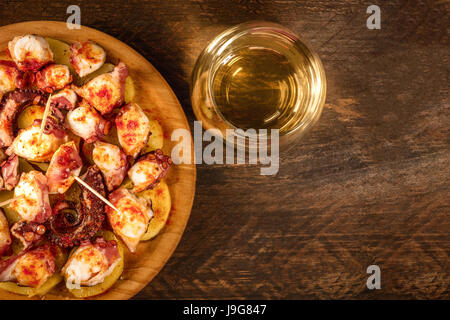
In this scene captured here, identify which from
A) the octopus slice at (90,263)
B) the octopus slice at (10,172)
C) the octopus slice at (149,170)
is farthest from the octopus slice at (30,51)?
the octopus slice at (90,263)

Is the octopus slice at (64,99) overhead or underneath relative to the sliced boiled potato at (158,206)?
overhead

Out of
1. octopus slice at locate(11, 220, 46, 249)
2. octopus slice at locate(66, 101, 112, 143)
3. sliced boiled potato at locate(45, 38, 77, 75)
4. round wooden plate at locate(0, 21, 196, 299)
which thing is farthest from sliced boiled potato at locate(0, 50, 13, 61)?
octopus slice at locate(11, 220, 46, 249)

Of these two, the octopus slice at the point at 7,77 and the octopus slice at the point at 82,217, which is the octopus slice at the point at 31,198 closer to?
the octopus slice at the point at 82,217

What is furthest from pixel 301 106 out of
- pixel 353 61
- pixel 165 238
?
pixel 165 238

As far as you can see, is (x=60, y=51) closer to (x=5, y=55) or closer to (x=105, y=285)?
(x=5, y=55)
